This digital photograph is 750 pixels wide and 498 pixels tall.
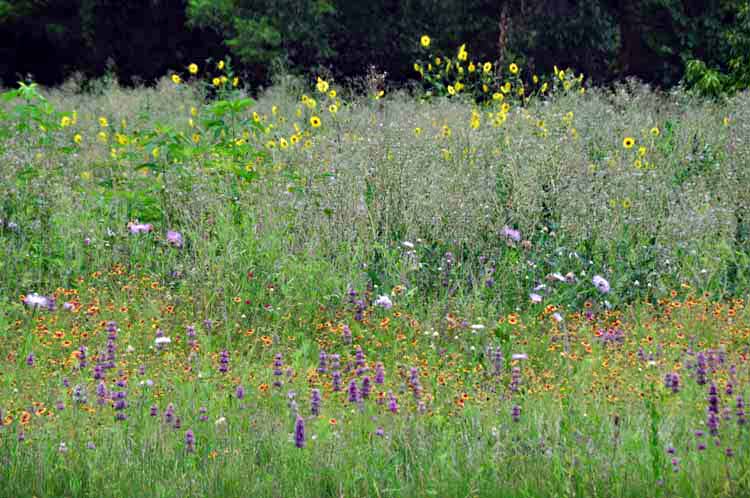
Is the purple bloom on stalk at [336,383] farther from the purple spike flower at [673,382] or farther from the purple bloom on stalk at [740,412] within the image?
the purple bloom on stalk at [740,412]

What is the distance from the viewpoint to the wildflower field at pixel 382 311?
3537 mm

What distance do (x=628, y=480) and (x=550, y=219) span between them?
3262mm

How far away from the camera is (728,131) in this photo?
8.82 meters

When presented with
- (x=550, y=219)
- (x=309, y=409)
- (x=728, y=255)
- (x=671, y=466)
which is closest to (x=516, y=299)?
(x=550, y=219)

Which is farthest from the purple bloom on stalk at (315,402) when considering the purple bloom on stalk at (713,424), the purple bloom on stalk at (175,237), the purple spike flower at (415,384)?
the purple bloom on stalk at (175,237)

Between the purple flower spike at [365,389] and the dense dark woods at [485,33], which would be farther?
the dense dark woods at [485,33]

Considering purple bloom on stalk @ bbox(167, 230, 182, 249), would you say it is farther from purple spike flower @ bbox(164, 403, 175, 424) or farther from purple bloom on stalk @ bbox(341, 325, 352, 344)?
purple spike flower @ bbox(164, 403, 175, 424)

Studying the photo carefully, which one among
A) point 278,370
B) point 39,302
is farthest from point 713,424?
point 39,302

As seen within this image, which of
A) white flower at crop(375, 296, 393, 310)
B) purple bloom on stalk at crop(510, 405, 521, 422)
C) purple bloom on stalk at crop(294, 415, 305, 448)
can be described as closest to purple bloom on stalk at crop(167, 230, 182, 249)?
white flower at crop(375, 296, 393, 310)

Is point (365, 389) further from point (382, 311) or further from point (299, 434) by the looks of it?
point (382, 311)

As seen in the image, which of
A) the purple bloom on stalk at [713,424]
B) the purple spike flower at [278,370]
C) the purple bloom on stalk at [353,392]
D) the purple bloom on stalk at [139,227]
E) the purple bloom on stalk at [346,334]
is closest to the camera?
the purple bloom on stalk at [713,424]

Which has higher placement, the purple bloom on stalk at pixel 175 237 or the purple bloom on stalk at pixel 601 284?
the purple bloom on stalk at pixel 601 284

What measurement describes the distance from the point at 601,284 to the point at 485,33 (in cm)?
1294

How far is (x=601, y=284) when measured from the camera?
5.54 m
